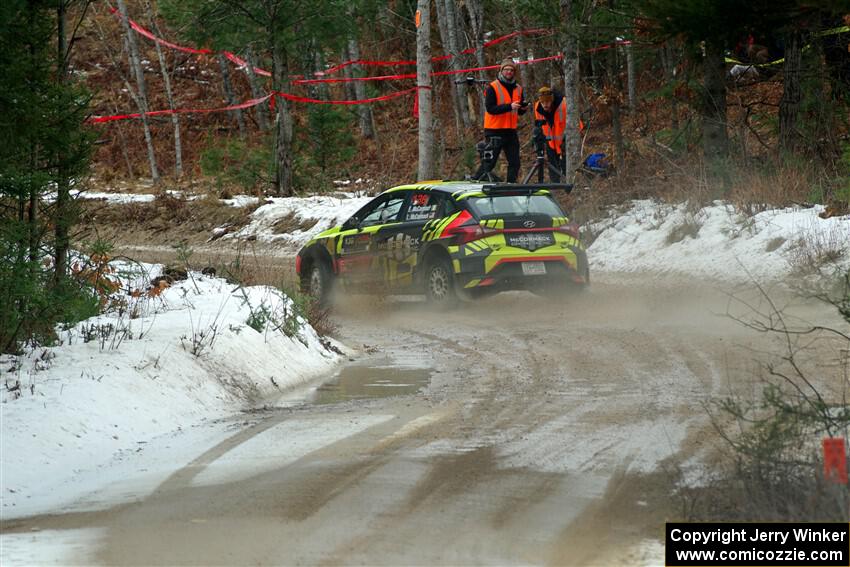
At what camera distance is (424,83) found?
72.6 ft

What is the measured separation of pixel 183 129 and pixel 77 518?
139 feet

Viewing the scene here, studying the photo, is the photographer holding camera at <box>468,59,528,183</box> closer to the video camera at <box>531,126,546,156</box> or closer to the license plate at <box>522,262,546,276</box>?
the video camera at <box>531,126,546,156</box>

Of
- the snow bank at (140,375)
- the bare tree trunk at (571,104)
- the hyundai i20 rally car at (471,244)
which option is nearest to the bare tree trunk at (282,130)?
the bare tree trunk at (571,104)

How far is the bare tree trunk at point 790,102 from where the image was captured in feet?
64.0

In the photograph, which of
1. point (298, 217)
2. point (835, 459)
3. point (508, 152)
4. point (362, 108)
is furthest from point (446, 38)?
point (835, 459)

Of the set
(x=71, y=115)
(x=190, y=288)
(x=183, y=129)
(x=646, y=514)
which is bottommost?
(x=646, y=514)

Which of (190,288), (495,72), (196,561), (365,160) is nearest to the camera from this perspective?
(196,561)

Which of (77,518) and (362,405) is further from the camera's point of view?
(362,405)

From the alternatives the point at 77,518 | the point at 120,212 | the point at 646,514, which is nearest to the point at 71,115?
the point at 77,518

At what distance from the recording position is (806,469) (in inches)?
227

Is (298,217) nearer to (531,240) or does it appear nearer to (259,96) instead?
(531,240)

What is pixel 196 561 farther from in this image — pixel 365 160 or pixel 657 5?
pixel 365 160

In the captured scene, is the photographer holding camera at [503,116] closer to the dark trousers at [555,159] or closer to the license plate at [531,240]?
the dark trousers at [555,159]

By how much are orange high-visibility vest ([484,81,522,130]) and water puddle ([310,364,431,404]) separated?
10.3 m
